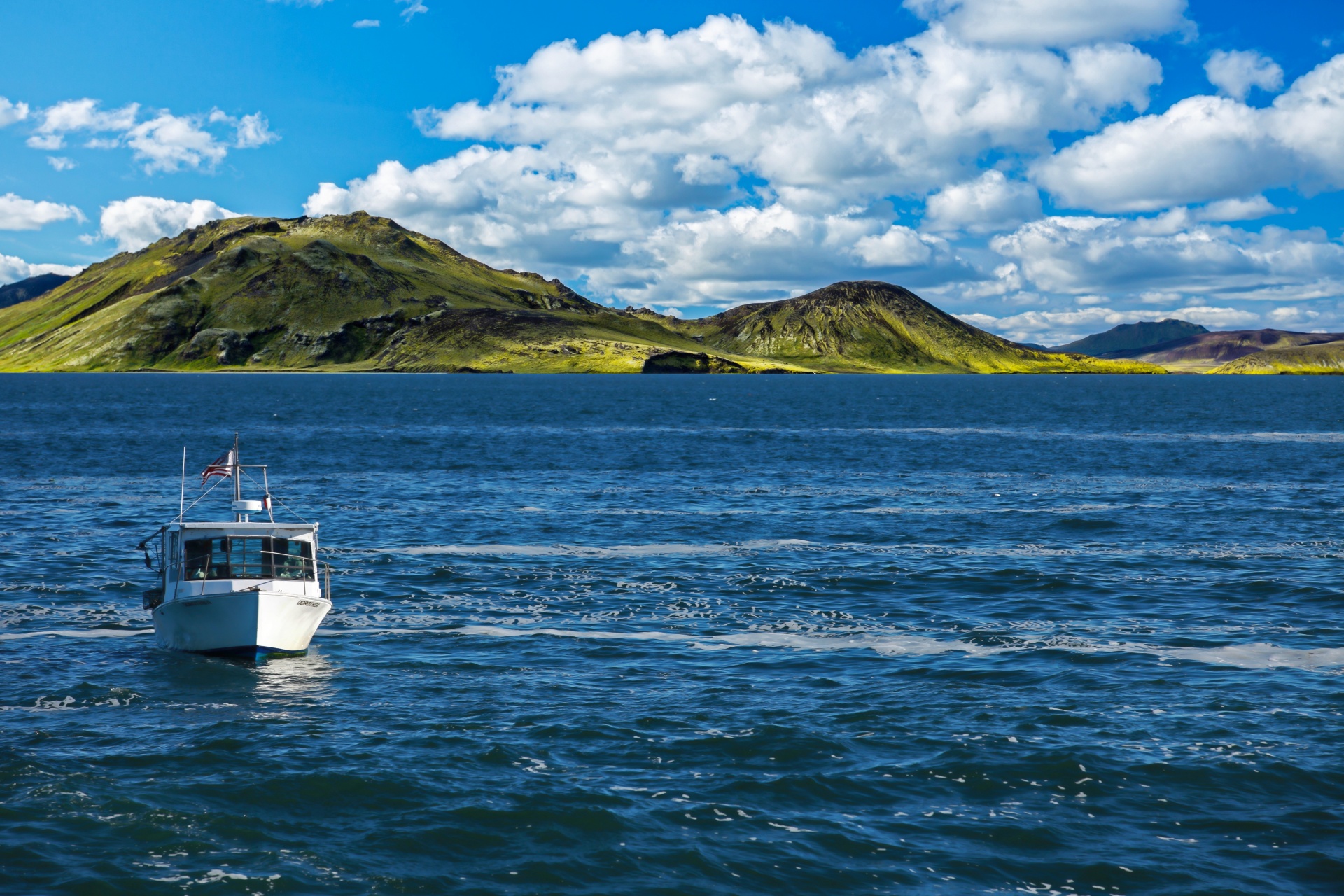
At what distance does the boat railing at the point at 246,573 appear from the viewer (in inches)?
1305

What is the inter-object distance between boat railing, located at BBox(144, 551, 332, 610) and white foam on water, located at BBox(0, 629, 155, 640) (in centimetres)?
191

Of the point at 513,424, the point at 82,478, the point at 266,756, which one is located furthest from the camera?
the point at 513,424

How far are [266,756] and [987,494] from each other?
2224 inches

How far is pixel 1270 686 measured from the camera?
2892cm

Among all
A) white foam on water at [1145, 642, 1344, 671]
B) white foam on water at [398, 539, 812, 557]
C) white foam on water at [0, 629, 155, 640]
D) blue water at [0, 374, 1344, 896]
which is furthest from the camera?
white foam on water at [398, 539, 812, 557]

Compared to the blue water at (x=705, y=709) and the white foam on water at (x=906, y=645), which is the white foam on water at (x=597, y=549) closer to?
the blue water at (x=705, y=709)

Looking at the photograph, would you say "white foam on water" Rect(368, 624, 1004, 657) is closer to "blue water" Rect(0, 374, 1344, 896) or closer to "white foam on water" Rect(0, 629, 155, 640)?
"blue water" Rect(0, 374, 1344, 896)

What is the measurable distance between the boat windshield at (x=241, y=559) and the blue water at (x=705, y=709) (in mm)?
2781

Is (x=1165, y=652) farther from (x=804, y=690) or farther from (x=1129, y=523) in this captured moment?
(x=1129, y=523)

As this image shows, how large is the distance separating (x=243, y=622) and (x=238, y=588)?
1477 mm

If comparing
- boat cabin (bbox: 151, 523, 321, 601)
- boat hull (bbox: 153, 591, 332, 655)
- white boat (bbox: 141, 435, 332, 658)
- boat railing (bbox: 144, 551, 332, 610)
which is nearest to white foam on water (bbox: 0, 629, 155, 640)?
white boat (bbox: 141, 435, 332, 658)

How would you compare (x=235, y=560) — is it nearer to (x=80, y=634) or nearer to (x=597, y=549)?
(x=80, y=634)

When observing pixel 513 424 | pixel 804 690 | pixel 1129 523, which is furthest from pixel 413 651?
pixel 513 424

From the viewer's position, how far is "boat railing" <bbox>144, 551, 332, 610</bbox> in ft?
109
